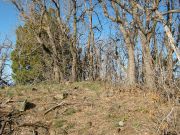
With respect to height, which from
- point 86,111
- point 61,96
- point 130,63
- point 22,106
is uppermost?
point 130,63

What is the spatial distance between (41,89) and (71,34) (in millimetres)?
10840

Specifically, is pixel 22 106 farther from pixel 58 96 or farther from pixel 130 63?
pixel 130 63

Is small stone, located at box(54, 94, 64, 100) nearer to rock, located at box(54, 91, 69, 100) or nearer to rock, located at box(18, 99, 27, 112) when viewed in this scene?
rock, located at box(54, 91, 69, 100)

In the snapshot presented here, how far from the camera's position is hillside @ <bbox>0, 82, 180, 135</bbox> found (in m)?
10.7

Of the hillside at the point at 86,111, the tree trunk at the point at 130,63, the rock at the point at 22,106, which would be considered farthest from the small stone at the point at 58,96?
the tree trunk at the point at 130,63

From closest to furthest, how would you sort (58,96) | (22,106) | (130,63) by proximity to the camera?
(22,106) → (58,96) → (130,63)

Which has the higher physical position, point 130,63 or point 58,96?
point 130,63

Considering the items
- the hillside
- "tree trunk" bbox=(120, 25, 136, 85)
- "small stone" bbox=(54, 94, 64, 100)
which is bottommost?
the hillside

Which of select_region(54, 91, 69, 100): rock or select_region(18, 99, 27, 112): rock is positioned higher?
select_region(54, 91, 69, 100): rock

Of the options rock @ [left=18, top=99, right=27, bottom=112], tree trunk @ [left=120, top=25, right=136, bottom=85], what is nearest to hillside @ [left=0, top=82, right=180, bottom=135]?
rock @ [left=18, top=99, right=27, bottom=112]

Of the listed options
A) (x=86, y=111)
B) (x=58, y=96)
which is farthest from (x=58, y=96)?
(x=86, y=111)

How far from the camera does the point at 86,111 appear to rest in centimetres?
1221

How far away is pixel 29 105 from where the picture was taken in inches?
480

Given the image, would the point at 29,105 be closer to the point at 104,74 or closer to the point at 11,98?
the point at 11,98
